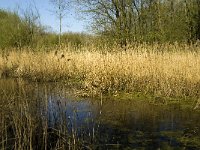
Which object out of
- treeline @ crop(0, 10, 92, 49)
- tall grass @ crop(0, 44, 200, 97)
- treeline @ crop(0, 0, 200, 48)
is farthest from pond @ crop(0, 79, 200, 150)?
treeline @ crop(0, 10, 92, 49)

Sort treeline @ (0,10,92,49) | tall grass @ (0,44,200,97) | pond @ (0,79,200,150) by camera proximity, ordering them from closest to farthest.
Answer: pond @ (0,79,200,150)
tall grass @ (0,44,200,97)
treeline @ (0,10,92,49)

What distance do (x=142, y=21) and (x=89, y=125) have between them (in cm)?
1095

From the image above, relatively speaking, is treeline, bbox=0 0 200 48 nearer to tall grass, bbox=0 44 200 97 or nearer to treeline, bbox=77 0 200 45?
treeline, bbox=77 0 200 45

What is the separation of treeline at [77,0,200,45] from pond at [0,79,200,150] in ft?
25.7

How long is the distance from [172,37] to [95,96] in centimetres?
759

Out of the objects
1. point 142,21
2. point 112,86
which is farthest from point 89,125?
point 142,21

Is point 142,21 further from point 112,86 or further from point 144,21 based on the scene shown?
point 112,86

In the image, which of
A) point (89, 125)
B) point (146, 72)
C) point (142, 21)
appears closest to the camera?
point (89, 125)

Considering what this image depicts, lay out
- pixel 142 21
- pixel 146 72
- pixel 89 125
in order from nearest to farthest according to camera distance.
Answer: pixel 89 125 → pixel 146 72 → pixel 142 21

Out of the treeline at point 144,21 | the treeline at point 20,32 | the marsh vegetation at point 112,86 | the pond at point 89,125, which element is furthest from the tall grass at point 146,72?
the treeline at point 20,32

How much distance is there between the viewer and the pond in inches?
164

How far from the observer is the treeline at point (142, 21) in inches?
594

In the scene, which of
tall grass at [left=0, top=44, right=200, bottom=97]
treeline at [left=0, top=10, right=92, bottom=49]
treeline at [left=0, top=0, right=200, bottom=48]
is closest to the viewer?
tall grass at [left=0, top=44, right=200, bottom=97]

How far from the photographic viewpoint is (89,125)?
550 centimetres
